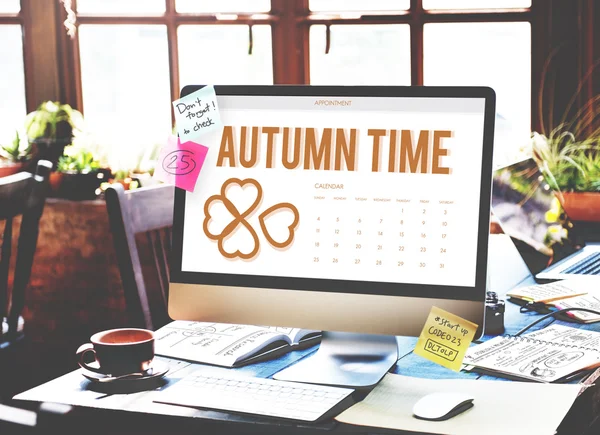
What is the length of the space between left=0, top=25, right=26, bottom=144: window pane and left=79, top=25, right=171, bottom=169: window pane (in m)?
0.23

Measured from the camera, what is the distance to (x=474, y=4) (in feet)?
8.63

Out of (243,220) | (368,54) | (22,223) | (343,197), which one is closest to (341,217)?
(343,197)

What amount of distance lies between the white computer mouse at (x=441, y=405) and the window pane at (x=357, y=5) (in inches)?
72.8

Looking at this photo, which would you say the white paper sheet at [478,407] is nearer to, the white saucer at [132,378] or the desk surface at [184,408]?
the desk surface at [184,408]

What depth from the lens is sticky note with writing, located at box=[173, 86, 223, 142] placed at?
1.27m

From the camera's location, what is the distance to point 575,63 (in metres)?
2.53

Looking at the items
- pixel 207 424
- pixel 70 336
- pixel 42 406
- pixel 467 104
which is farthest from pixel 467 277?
pixel 70 336

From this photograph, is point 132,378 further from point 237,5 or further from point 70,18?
point 70,18

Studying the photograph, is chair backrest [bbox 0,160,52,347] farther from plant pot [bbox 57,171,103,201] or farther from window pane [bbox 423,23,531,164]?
window pane [bbox 423,23,531,164]

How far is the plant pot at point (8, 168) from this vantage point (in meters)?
2.88

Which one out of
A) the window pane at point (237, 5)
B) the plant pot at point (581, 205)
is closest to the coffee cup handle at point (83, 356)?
the plant pot at point (581, 205)

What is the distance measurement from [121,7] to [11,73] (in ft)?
1.59

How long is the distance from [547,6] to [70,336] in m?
1.91

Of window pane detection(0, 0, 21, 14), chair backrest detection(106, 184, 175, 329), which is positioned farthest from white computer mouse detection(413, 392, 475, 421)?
window pane detection(0, 0, 21, 14)
